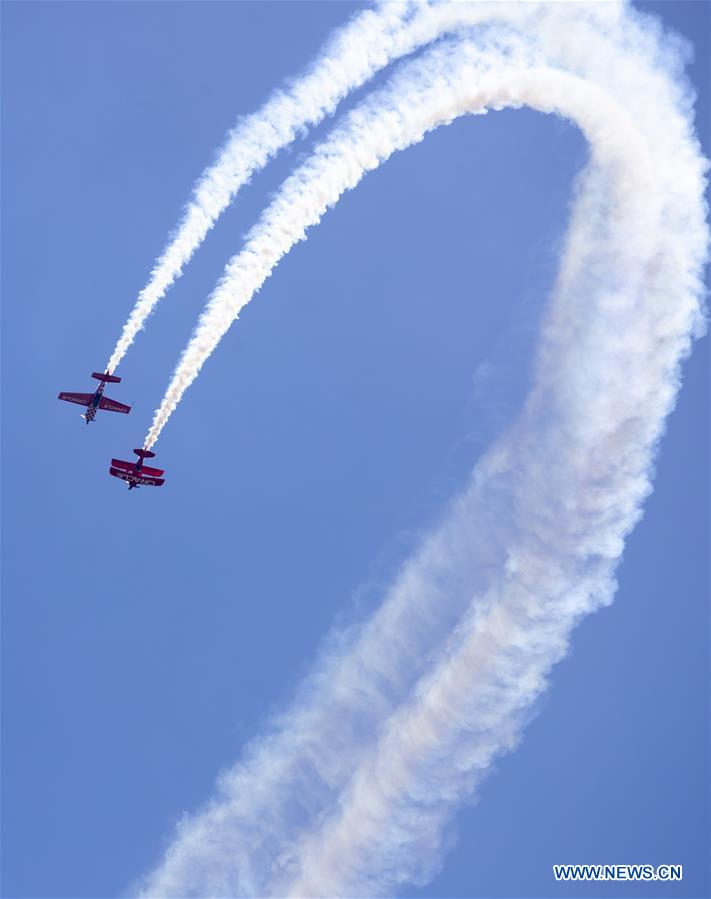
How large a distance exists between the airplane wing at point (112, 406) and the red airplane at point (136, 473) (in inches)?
136

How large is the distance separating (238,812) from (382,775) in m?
6.17

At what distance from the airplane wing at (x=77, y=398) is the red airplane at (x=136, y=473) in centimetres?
416

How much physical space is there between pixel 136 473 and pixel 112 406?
4.46 m

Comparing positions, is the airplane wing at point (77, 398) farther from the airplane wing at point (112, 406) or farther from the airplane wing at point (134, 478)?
the airplane wing at point (134, 478)

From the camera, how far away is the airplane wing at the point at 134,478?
169 ft

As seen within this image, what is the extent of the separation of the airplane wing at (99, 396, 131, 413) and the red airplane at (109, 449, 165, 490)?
3460mm

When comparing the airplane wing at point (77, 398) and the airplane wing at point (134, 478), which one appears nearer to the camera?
the airplane wing at point (134, 478)

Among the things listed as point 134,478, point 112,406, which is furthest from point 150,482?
point 112,406

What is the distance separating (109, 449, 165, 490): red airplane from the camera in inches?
2021

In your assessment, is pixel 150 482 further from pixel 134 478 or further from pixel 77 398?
pixel 77 398

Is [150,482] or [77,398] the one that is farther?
[77,398]

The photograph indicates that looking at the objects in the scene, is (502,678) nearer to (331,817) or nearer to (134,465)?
(331,817)

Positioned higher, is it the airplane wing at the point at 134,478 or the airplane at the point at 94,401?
the airplane at the point at 94,401

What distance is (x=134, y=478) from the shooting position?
51.5 meters
